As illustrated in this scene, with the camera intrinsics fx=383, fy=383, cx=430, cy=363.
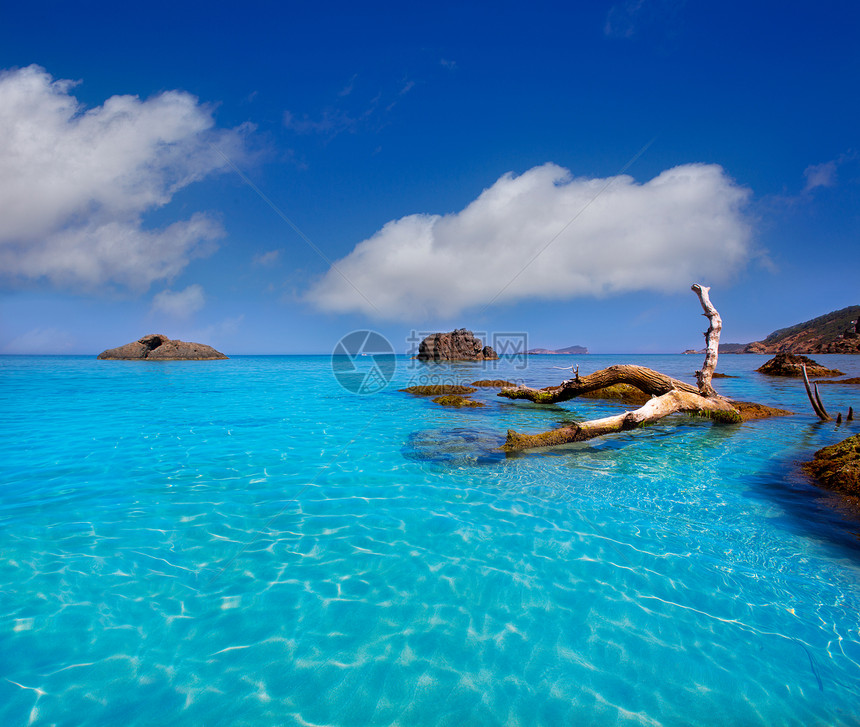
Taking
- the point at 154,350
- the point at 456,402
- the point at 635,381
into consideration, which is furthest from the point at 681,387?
the point at 154,350

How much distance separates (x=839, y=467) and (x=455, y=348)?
7891cm

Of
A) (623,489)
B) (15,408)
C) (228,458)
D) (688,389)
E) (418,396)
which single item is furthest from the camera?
(418,396)

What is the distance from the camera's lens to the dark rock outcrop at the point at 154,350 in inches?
3164

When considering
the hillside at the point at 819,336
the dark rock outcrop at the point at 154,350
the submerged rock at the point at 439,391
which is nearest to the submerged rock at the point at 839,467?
the submerged rock at the point at 439,391

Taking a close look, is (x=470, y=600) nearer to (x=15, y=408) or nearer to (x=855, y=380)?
(x=15, y=408)

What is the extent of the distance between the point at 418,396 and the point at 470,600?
18.6 meters

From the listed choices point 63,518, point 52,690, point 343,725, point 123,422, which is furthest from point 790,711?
point 123,422

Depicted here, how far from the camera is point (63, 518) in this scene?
20.0 feet

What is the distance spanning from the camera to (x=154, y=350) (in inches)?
3184

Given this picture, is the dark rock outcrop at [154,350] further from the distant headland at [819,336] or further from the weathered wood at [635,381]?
the distant headland at [819,336]

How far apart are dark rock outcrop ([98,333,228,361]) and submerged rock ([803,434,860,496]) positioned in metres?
96.1

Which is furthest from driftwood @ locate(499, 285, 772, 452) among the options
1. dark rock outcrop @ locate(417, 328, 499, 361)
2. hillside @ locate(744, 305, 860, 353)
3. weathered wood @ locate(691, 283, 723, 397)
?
hillside @ locate(744, 305, 860, 353)

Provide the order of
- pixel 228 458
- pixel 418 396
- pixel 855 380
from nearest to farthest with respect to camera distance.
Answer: pixel 228 458, pixel 418 396, pixel 855 380

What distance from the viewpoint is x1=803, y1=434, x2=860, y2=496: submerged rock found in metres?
6.92
